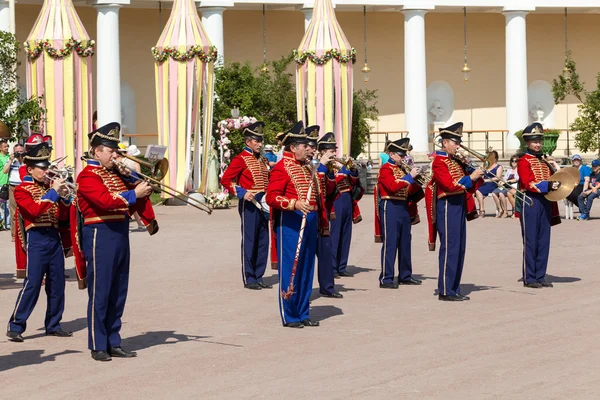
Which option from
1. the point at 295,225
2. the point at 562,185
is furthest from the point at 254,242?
the point at 562,185

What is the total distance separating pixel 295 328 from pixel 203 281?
3.65 m

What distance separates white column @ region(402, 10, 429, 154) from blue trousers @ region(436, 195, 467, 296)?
27.8 metres

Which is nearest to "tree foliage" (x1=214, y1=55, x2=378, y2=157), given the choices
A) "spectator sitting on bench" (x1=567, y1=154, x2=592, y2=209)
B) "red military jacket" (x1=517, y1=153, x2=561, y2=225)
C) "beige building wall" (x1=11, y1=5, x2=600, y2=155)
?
"beige building wall" (x1=11, y1=5, x2=600, y2=155)

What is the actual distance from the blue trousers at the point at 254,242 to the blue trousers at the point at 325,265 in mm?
1178

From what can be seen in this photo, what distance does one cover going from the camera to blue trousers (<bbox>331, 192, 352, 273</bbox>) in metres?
14.9

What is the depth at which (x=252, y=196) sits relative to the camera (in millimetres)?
14109

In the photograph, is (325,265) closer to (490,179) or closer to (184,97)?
(490,179)

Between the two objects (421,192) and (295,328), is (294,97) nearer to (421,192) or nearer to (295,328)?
(421,192)

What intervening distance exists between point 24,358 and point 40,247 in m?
1.31

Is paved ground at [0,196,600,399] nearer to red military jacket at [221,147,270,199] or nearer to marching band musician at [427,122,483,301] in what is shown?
marching band musician at [427,122,483,301]

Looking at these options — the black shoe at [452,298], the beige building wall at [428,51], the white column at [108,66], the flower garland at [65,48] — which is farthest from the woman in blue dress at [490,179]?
the beige building wall at [428,51]

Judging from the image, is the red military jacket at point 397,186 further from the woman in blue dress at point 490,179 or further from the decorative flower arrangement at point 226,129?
the decorative flower arrangement at point 226,129

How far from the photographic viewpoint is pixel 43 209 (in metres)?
10.5

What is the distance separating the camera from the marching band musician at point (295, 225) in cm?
1105
